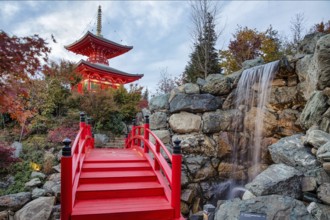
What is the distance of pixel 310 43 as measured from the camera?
6035 millimetres

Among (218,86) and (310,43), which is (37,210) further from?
(310,43)

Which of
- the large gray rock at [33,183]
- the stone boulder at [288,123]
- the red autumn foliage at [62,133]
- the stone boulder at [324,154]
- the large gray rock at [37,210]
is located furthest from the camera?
the red autumn foliage at [62,133]

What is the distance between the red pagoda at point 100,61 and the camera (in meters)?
14.8

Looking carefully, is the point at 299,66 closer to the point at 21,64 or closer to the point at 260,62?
the point at 260,62

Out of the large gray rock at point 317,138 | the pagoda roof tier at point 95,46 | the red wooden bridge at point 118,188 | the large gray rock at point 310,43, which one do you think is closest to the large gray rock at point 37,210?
the red wooden bridge at point 118,188

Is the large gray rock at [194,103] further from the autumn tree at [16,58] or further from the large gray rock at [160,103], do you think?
the autumn tree at [16,58]

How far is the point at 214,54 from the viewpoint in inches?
491

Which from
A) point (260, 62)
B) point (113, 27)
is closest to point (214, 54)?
point (260, 62)

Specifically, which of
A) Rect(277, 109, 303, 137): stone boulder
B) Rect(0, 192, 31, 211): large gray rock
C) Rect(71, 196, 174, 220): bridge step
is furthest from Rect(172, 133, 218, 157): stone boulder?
Rect(0, 192, 31, 211): large gray rock

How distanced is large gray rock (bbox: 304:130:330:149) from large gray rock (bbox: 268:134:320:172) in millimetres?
189

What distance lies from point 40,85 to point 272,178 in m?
9.20

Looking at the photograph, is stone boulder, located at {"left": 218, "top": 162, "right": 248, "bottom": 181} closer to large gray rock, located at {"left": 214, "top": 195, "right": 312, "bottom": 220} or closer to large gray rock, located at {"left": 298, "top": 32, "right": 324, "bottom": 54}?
large gray rock, located at {"left": 214, "top": 195, "right": 312, "bottom": 220}

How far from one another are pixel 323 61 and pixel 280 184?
2.76 meters

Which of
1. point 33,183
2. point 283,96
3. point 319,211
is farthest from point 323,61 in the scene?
point 33,183
